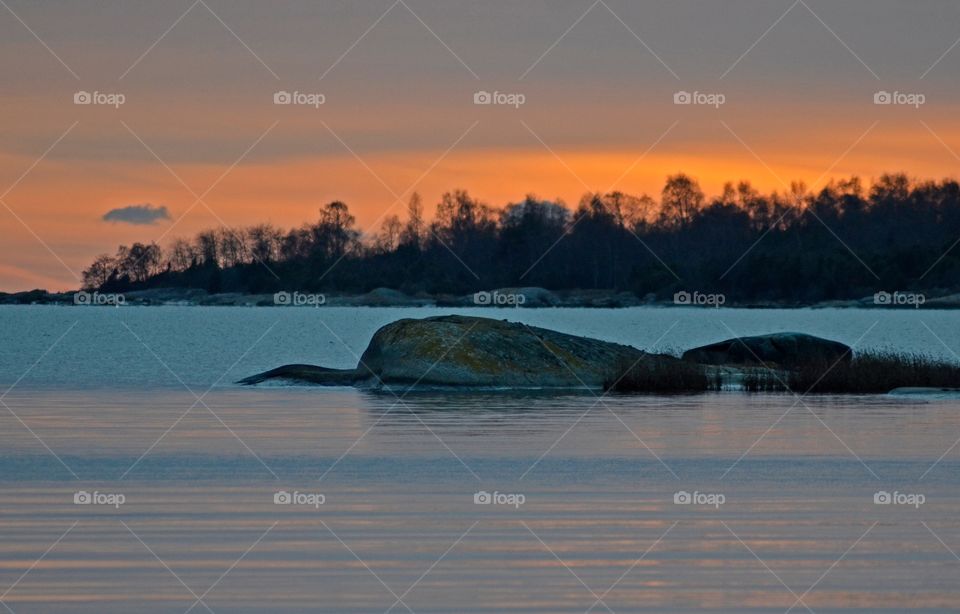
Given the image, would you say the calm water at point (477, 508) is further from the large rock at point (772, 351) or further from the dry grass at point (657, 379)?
the large rock at point (772, 351)

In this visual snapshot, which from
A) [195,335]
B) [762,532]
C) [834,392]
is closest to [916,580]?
[762,532]

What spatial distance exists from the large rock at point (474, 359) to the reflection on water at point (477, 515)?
6.94 meters

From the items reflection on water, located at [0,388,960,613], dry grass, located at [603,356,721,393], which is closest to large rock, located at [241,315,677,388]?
dry grass, located at [603,356,721,393]

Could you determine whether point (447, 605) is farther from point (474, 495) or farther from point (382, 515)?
A: point (474, 495)

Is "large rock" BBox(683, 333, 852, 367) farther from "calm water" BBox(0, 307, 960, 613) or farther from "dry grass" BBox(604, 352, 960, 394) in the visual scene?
"calm water" BBox(0, 307, 960, 613)

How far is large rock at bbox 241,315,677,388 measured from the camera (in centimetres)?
3319

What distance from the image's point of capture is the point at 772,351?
129ft

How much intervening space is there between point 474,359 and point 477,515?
1801cm

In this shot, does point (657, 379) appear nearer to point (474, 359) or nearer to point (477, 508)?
point (474, 359)

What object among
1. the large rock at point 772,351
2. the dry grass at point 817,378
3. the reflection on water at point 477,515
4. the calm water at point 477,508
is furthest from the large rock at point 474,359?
the reflection on water at point 477,515

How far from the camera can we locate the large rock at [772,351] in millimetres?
38375

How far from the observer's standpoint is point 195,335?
83.9 meters

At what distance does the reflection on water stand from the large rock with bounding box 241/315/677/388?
6.94m

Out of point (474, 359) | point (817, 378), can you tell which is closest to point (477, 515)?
point (474, 359)
